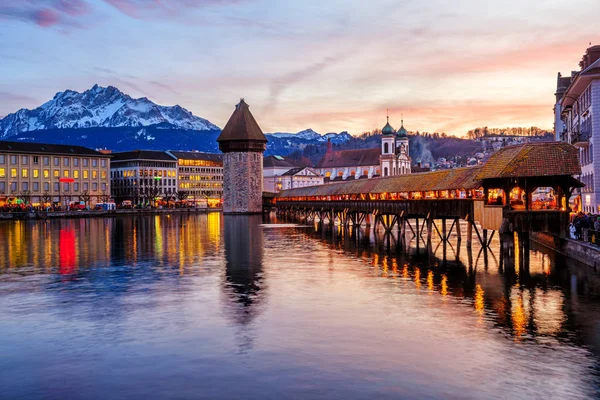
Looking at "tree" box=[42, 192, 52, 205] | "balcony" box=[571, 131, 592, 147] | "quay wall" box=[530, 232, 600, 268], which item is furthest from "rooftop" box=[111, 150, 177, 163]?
"quay wall" box=[530, 232, 600, 268]

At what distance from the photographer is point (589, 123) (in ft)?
155

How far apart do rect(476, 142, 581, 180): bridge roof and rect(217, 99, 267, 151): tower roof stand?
10697 centimetres

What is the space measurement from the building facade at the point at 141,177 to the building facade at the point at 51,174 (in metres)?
25.2

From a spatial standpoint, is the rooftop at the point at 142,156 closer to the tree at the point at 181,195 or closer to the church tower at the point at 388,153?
the tree at the point at 181,195

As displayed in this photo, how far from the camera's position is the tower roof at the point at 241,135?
140 metres

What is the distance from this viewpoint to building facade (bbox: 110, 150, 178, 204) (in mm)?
177125

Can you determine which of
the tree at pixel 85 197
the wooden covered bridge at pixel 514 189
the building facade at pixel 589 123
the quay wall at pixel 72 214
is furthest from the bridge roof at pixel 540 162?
the tree at pixel 85 197

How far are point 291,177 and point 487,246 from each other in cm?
15249

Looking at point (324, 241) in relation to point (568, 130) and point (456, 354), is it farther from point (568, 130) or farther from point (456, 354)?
point (456, 354)

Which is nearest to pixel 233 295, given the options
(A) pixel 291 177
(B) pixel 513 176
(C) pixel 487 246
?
(B) pixel 513 176

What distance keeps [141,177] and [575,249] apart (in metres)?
154

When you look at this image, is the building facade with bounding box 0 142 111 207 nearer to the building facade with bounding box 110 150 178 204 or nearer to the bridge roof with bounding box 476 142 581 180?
the building facade with bounding box 110 150 178 204

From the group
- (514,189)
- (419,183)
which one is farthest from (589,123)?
(419,183)

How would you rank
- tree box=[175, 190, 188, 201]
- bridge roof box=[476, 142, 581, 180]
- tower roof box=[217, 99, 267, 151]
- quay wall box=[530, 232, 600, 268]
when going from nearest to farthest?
quay wall box=[530, 232, 600, 268]
bridge roof box=[476, 142, 581, 180]
tower roof box=[217, 99, 267, 151]
tree box=[175, 190, 188, 201]
